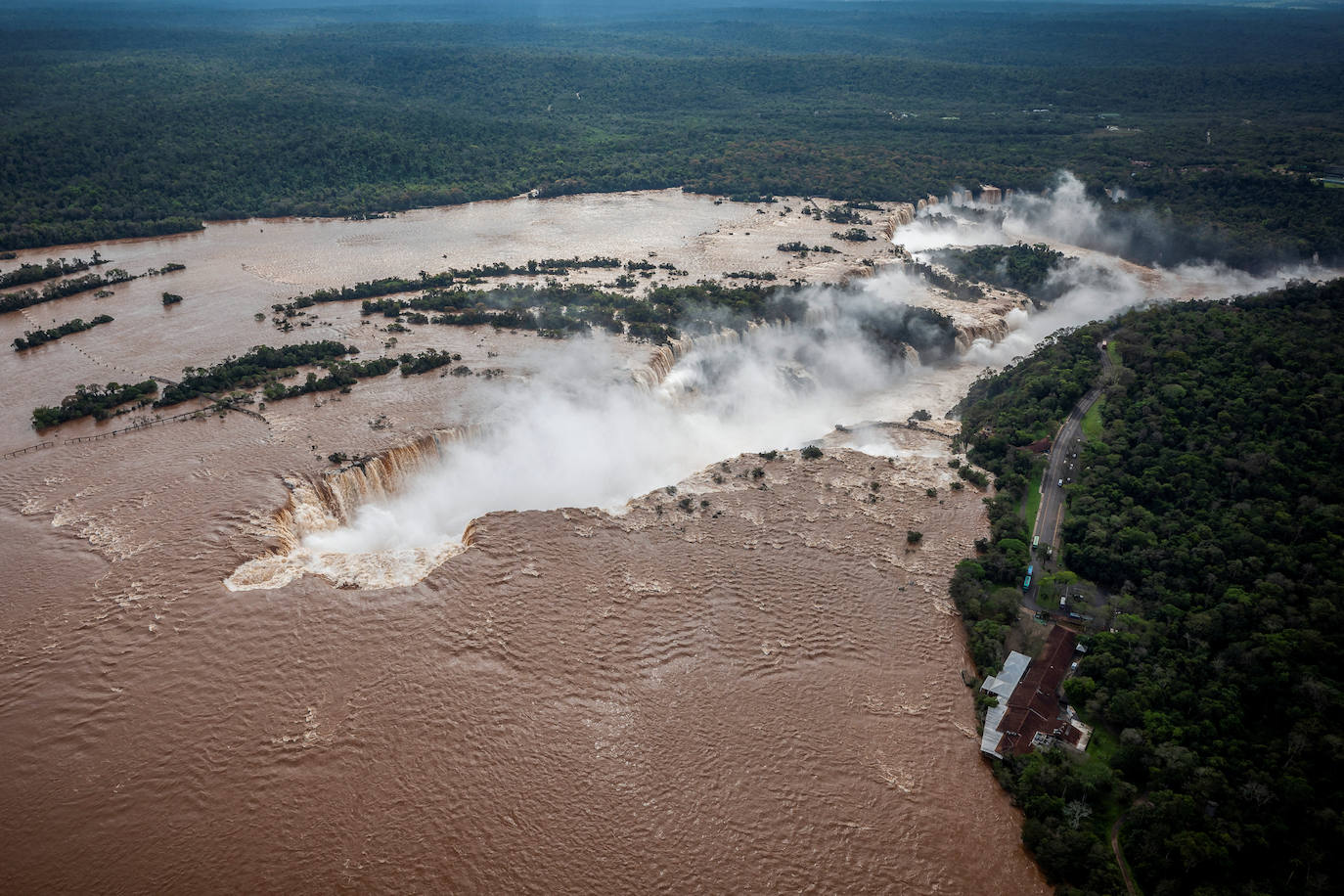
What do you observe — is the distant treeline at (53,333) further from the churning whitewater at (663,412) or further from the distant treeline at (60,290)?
the churning whitewater at (663,412)

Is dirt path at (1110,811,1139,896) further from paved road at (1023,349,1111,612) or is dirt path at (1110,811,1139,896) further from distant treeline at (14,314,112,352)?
distant treeline at (14,314,112,352)

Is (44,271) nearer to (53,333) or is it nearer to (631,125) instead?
(53,333)

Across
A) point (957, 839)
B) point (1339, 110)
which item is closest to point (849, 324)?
point (957, 839)

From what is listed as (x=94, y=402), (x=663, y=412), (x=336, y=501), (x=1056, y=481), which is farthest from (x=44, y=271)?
(x=1056, y=481)

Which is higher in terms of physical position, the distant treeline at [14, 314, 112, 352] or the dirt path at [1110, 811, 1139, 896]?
the distant treeline at [14, 314, 112, 352]

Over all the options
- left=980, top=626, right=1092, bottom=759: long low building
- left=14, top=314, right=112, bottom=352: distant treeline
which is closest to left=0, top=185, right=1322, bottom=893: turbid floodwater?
left=980, top=626, right=1092, bottom=759: long low building
